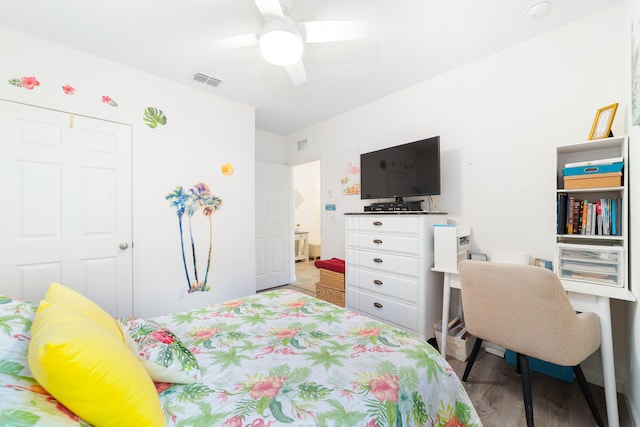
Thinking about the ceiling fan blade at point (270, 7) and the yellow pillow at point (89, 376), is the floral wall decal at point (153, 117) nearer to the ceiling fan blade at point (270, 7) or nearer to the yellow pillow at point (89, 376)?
the ceiling fan blade at point (270, 7)

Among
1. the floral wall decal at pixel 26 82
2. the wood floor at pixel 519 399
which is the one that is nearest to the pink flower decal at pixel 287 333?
the wood floor at pixel 519 399

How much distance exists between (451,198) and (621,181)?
44.0 inches

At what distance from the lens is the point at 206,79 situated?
2.72m

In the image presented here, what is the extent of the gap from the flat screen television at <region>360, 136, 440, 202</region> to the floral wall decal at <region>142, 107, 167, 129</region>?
215 cm

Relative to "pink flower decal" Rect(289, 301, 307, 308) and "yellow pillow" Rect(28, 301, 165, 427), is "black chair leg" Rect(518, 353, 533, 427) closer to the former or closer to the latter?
"pink flower decal" Rect(289, 301, 307, 308)

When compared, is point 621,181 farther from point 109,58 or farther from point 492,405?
point 109,58

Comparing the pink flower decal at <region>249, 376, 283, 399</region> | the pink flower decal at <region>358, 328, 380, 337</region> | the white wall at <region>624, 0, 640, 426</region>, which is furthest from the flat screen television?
the pink flower decal at <region>249, 376, 283, 399</region>

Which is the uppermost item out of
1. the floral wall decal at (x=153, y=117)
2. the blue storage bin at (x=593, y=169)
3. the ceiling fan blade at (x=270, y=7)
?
the ceiling fan blade at (x=270, y=7)

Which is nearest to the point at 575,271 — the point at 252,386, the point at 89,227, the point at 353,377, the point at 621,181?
the point at 621,181

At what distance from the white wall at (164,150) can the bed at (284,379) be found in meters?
1.41

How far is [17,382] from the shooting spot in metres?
0.66

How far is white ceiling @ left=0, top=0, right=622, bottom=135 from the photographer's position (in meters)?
1.77

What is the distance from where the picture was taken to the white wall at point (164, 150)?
84.1 inches

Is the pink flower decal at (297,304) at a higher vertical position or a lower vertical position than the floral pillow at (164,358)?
lower
